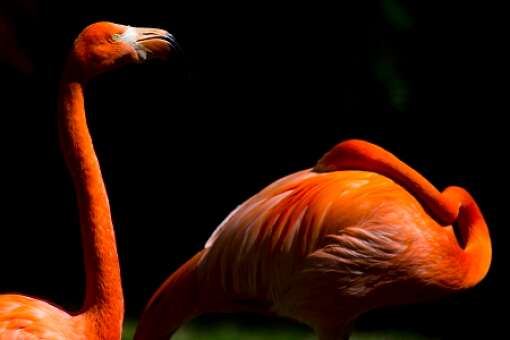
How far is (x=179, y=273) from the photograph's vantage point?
13.0 ft

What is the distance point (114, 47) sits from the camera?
3100 mm

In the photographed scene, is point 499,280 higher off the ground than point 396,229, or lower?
lower

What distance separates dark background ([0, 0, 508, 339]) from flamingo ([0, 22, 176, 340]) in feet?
9.31

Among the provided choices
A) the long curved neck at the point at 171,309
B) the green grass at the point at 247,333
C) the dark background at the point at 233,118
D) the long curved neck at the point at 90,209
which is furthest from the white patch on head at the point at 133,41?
the dark background at the point at 233,118

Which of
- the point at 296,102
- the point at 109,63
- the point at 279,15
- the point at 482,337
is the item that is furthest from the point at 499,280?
the point at 109,63

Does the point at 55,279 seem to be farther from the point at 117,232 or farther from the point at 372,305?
the point at 372,305

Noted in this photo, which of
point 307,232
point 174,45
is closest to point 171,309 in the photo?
A: point 307,232

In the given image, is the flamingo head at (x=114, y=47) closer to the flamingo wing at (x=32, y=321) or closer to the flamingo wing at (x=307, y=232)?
the flamingo wing at (x=32, y=321)

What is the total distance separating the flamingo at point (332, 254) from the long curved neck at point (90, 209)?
31.4 inches

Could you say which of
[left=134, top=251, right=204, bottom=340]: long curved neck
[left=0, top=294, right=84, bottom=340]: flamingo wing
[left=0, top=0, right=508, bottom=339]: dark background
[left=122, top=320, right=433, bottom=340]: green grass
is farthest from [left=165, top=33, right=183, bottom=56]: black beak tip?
[left=0, top=0, right=508, bottom=339]: dark background

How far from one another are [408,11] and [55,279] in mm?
2795

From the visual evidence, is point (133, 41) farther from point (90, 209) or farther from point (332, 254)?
point (332, 254)

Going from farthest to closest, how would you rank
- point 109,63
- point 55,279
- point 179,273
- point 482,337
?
1. point 55,279
2. point 482,337
3. point 179,273
4. point 109,63

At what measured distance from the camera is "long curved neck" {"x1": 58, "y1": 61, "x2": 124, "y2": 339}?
10.0 feet
